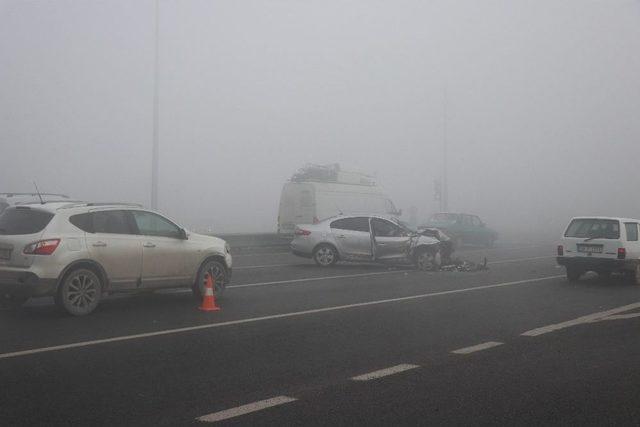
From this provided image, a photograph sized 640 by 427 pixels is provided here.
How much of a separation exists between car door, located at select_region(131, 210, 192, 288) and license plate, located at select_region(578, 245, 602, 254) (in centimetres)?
881

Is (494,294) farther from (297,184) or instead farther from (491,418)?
(297,184)

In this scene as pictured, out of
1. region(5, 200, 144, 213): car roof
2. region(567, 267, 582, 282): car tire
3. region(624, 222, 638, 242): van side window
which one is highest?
region(5, 200, 144, 213): car roof

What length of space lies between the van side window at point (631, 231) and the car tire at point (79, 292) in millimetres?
11123

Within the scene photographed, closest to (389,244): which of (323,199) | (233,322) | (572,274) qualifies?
(572,274)

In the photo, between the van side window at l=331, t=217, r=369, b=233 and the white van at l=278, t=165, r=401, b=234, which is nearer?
the van side window at l=331, t=217, r=369, b=233

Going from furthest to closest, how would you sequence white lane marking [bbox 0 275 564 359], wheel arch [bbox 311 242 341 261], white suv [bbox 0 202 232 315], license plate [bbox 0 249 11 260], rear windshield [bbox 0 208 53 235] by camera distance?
wheel arch [bbox 311 242 341 261] → rear windshield [bbox 0 208 53 235] → license plate [bbox 0 249 11 260] → white suv [bbox 0 202 232 315] → white lane marking [bbox 0 275 564 359]

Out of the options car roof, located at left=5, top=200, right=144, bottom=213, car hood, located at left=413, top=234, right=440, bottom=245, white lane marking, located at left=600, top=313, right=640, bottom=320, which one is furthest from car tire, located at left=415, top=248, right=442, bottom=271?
car roof, located at left=5, top=200, right=144, bottom=213

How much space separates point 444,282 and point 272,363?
29.1 feet

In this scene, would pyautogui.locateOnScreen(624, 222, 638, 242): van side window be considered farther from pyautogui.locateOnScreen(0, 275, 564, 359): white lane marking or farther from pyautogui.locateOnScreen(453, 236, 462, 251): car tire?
pyautogui.locateOnScreen(453, 236, 462, 251): car tire

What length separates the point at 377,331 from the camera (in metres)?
8.80

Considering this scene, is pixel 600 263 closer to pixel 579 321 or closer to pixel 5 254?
pixel 579 321

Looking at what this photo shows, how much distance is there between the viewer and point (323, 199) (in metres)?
24.3

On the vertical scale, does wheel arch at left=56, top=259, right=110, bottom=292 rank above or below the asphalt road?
above

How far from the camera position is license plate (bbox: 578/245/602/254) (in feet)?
49.0
